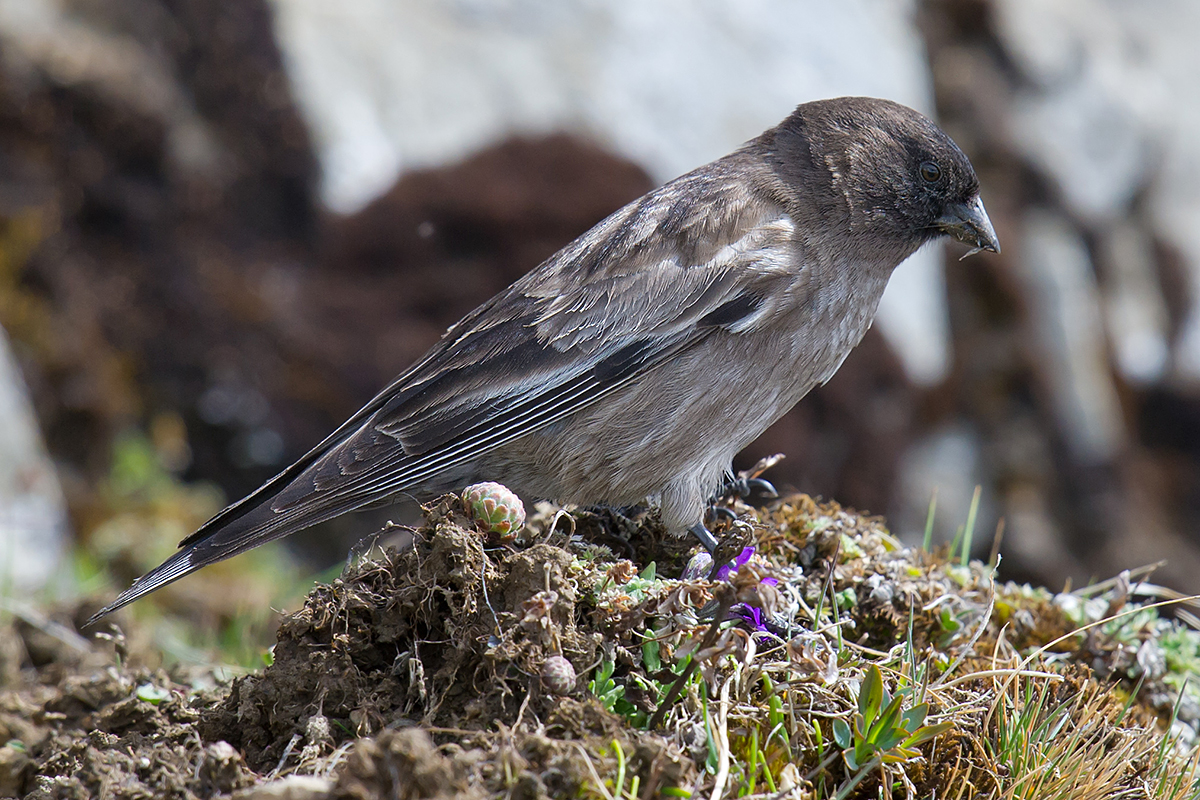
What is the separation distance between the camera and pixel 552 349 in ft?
13.4

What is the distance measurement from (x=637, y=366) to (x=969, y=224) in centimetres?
159

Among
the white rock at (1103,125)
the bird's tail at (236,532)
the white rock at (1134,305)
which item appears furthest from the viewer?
the white rock at (1103,125)

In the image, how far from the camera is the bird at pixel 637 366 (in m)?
3.94

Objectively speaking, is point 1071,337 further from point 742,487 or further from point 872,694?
point 872,694

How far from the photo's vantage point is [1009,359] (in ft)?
32.1

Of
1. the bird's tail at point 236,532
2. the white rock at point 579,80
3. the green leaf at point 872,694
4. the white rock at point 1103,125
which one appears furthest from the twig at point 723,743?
the white rock at point 1103,125

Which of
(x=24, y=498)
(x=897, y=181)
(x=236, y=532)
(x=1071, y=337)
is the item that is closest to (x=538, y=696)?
(x=236, y=532)

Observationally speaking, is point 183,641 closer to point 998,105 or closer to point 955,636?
point 955,636

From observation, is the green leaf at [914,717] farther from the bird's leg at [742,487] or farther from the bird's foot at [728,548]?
the bird's leg at [742,487]

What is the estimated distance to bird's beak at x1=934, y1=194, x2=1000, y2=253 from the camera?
4.47 m

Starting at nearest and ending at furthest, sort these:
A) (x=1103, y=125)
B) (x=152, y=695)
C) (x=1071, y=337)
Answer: (x=152, y=695)
(x=1071, y=337)
(x=1103, y=125)

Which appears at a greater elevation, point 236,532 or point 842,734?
point 236,532

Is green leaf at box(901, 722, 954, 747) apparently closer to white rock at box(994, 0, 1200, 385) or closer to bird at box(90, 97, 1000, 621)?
bird at box(90, 97, 1000, 621)

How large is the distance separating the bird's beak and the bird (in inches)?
8.4
